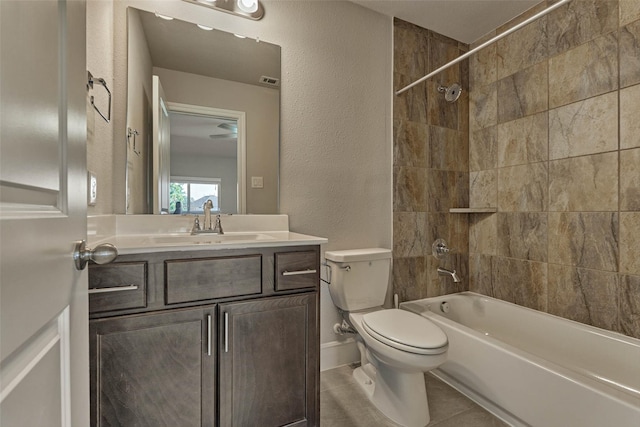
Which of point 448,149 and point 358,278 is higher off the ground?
point 448,149

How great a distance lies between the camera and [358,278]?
5.99 feet

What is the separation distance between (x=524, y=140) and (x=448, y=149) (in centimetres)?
51

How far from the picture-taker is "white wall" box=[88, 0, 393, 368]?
185 cm

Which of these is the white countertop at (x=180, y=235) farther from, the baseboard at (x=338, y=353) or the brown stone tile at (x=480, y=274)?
the brown stone tile at (x=480, y=274)

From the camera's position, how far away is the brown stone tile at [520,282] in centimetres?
200

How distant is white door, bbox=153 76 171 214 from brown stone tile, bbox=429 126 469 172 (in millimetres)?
Result: 1853

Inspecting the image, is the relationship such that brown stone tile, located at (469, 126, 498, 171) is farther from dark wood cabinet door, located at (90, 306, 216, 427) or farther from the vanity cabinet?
dark wood cabinet door, located at (90, 306, 216, 427)

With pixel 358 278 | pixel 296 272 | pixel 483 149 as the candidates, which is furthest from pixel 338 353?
pixel 483 149

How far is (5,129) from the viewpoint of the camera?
13.0 inches

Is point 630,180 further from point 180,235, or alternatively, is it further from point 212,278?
point 180,235

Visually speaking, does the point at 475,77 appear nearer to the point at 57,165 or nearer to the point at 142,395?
the point at 57,165

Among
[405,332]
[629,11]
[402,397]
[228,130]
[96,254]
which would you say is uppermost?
[629,11]

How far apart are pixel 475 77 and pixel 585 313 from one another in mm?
1902

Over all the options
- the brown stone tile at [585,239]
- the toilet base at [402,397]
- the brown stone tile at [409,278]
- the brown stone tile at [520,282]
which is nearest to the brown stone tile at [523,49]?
the brown stone tile at [585,239]
